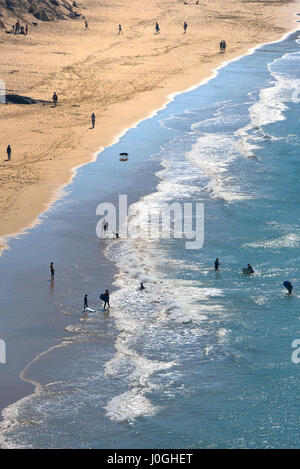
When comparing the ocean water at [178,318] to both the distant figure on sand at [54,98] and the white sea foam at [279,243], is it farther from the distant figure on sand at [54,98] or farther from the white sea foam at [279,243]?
the distant figure on sand at [54,98]

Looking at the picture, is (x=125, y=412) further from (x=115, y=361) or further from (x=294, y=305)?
(x=294, y=305)

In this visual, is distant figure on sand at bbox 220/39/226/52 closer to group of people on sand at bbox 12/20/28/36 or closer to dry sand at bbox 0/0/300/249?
dry sand at bbox 0/0/300/249

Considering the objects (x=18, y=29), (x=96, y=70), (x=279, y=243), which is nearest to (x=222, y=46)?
(x=96, y=70)

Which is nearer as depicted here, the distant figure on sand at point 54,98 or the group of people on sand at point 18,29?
the distant figure on sand at point 54,98

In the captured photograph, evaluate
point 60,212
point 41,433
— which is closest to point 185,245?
point 60,212

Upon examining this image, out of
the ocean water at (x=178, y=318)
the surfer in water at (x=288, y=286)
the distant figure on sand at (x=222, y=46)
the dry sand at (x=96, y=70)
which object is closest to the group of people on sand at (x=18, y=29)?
the dry sand at (x=96, y=70)
